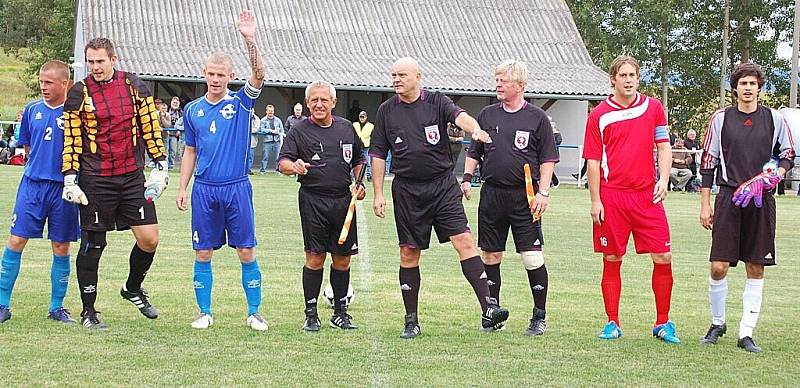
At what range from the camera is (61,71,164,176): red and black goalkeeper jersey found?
8.01m

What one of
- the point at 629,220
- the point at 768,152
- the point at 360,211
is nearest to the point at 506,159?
the point at 629,220

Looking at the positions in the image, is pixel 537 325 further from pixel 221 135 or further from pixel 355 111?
pixel 355 111

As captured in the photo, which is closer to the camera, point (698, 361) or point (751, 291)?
point (698, 361)

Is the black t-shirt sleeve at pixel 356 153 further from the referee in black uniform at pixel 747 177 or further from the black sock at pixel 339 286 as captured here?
the referee in black uniform at pixel 747 177

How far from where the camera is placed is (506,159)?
8211 mm

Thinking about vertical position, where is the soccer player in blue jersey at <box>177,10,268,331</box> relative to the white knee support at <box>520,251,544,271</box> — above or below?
above

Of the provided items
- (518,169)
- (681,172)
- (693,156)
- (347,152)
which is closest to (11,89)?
(693,156)

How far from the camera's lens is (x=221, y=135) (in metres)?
8.12

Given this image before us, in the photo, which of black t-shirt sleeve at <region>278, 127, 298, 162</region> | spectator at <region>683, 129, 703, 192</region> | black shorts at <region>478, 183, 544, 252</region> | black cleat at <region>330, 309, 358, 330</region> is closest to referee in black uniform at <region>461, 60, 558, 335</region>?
black shorts at <region>478, 183, 544, 252</region>

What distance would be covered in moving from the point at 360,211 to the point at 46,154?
34.0ft

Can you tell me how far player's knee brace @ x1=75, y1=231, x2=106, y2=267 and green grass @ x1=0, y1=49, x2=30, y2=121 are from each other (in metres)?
43.7

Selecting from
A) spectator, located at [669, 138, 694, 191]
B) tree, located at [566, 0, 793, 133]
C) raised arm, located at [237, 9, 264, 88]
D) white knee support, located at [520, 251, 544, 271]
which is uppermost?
tree, located at [566, 0, 793, 133]

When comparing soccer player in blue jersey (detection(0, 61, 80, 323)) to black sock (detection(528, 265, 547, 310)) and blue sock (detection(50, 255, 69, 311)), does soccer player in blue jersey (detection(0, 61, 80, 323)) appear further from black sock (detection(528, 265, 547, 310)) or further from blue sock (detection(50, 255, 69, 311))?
black sock (detection(528, 265, 547, 310))

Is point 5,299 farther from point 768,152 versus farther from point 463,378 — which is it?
point 768,152
